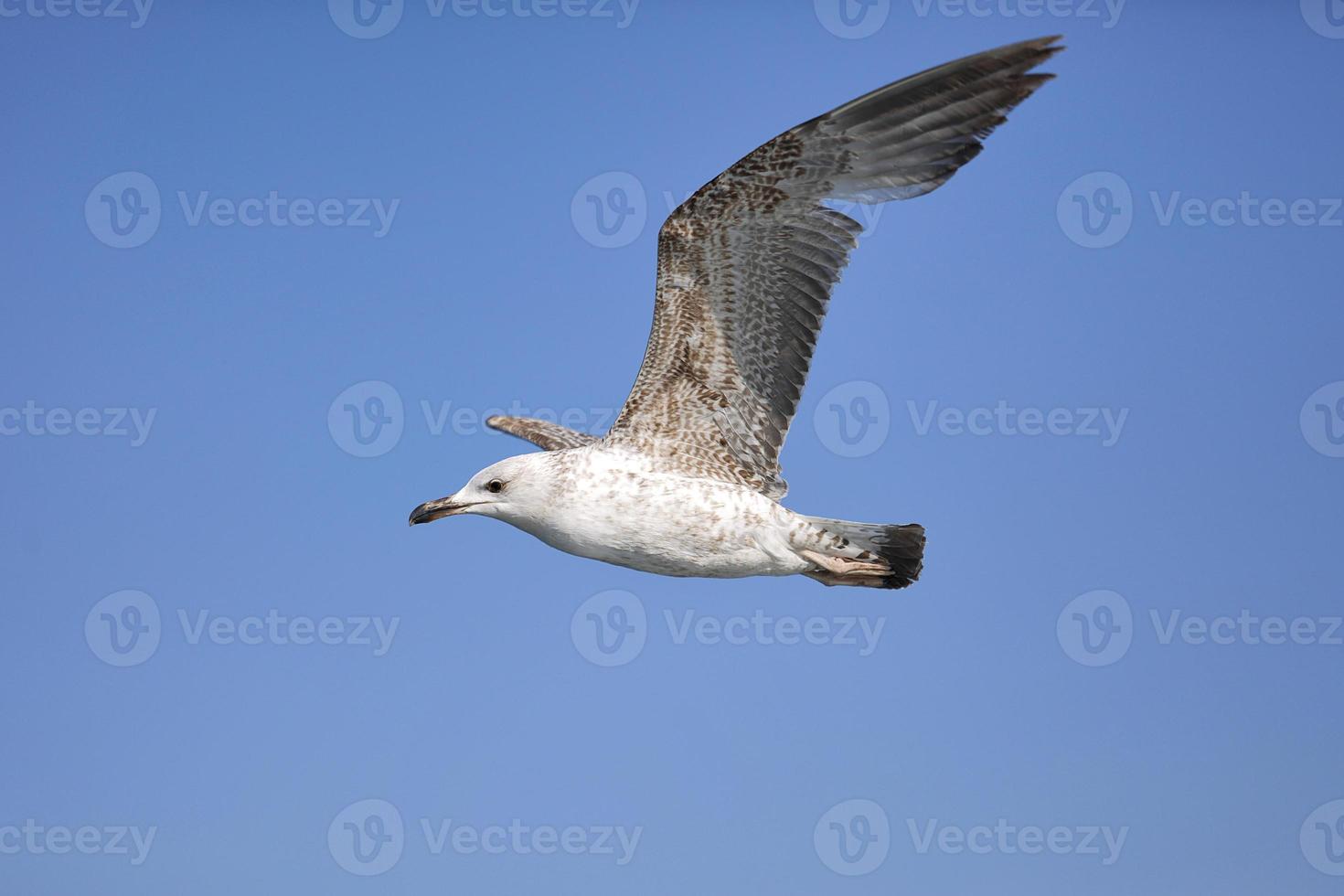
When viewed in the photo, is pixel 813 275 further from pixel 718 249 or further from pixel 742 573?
pixel 742 573

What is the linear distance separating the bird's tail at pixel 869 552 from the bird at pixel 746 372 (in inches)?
0.5

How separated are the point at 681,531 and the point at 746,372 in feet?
4.21

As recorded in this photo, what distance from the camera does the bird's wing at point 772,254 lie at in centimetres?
750

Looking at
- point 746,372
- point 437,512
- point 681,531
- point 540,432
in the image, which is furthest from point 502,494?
point 540,432

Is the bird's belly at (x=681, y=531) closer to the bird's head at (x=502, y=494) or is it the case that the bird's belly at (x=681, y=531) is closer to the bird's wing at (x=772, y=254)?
the bird's head at (x=502, y=494)

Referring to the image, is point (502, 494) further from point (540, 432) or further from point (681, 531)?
point (540, 432)

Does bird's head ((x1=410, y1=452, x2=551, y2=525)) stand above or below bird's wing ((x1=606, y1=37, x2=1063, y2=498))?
below

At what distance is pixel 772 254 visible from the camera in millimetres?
8211

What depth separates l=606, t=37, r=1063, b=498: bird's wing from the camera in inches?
295

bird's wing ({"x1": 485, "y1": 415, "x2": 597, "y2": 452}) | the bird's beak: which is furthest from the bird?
bird's wing ({"x1": 485, "y1": 415, "x2": 597, "y2": 452})

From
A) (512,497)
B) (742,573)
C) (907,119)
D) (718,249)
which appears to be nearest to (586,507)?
(512,497)

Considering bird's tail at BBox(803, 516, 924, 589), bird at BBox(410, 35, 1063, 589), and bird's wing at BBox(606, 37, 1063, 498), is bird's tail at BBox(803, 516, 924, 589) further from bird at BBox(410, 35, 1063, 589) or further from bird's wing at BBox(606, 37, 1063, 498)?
bird's wing at BBox(606, 37, 1063, 498)

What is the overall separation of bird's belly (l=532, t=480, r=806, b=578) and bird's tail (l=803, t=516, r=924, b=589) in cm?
18

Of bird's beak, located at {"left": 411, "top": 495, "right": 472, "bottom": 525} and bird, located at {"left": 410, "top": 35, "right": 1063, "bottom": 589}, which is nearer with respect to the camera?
bird, located at {"left": 410, "top": 35, "right": 1063, "bottom": 589}
